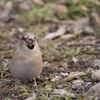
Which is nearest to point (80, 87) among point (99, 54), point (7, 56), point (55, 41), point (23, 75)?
point (23, 75)

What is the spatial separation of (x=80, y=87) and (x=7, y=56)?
7.86ft

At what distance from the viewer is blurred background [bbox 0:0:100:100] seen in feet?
12.0

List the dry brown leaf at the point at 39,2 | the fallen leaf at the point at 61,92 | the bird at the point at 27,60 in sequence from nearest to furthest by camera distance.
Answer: the fallen leaf at the point at 61,92, the bird at the point at 27,60, the dry brown leaf at the point at 39,2

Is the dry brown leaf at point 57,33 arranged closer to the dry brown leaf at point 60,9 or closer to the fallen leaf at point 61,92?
the dry brown leaf at point 60,9

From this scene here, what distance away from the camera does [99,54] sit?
202 inches

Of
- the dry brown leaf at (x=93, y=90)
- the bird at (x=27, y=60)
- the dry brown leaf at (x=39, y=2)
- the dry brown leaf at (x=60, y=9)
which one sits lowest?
the dry brown leaf at (x=93, y=90)

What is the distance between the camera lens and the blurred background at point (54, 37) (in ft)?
12.0

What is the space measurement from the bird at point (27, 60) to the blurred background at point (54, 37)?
23 centimetres

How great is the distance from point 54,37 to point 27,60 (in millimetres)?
3138

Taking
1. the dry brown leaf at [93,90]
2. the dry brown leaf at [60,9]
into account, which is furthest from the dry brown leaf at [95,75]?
the dry brown leaf at [60,9]

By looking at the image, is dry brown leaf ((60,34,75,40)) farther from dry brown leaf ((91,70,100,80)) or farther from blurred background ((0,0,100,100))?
dry brown leaf ((91,70,100,80))

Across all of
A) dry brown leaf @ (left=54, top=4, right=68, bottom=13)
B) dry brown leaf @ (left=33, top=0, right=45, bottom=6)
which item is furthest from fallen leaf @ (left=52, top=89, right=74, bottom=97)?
dry brown leaf @ (left=33, top=0, right=45, bottom=6)

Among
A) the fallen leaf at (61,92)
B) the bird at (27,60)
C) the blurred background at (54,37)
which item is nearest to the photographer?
the fallen leaf at (61,92)

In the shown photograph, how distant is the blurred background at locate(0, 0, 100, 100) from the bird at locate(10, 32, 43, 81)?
0.23m
